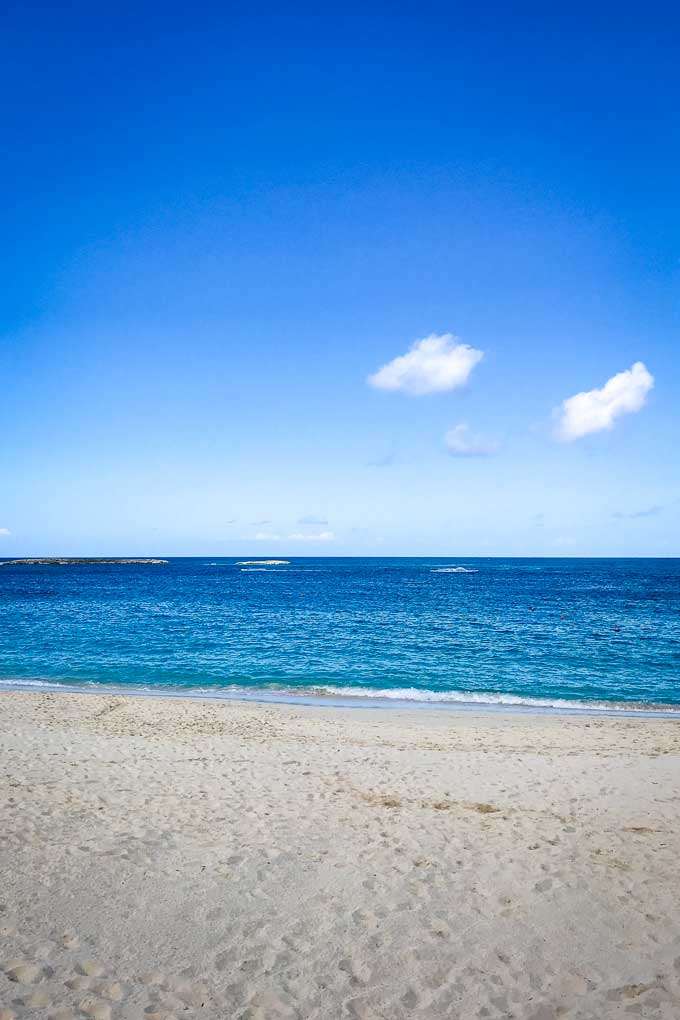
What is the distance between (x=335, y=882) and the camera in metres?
7.68

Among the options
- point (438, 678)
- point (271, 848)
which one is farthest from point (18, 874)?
point (438, 678)

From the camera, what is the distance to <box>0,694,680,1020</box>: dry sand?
18.5ft

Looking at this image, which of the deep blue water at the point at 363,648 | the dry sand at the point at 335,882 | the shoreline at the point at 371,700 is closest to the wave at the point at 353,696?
the shoreline at the point at 371,700

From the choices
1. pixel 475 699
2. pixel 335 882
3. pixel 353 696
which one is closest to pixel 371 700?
pixel 353 696

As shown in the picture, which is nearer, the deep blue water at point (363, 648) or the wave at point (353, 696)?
the wave at point (353, 696)

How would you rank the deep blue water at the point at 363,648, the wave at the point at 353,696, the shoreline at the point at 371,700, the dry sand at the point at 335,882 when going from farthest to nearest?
the deep blue water at the point at 363,648 < the wave at the point at 353,696 < the shoreline at the point at 371,700 < the dry sand at the point at 335,882

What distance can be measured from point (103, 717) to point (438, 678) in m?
13.2

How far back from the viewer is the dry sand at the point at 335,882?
5.64 meters

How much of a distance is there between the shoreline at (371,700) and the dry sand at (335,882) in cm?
593

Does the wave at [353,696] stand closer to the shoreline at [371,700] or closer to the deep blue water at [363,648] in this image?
the shoreline at [371,700]

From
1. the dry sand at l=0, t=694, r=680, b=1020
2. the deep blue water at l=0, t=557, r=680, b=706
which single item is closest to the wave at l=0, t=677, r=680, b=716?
the deep blue water at l=0, t=557, r=680, b=706

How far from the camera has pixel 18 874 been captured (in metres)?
7.59

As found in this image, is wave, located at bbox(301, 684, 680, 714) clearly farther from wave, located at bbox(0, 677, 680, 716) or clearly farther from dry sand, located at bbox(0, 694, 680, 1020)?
dry sand, located at bbox(0, 694, 680, 1020)

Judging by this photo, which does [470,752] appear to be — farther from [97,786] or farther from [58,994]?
[58,994]
